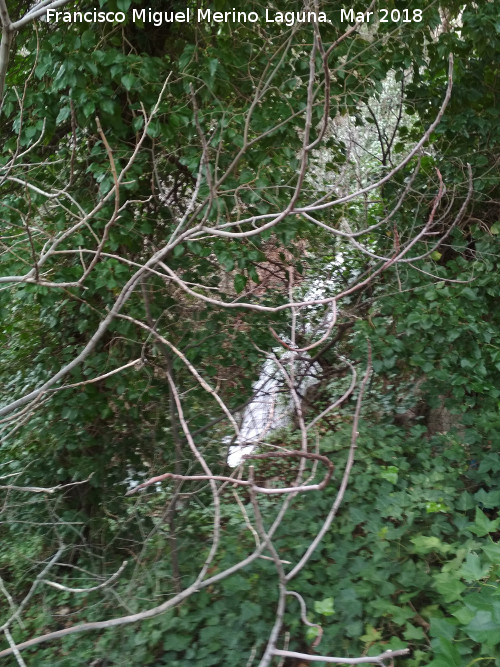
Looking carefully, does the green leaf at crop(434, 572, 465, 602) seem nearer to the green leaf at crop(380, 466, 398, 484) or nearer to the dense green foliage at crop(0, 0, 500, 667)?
the dense green foliage at crop(0, 0, 500, 667)

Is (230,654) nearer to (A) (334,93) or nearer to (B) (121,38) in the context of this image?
(A) (334,93)

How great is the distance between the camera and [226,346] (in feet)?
12.9

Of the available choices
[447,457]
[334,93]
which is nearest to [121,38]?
[334,93]

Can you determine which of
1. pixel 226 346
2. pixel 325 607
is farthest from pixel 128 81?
pixel 325 607

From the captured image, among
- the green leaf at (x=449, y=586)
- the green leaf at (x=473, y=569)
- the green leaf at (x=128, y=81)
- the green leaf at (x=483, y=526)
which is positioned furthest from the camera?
the green leaf at (x=128, y=81)

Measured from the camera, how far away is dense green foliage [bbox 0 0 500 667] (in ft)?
9.45

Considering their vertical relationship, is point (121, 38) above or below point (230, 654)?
above

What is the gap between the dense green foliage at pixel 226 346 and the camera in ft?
9.45

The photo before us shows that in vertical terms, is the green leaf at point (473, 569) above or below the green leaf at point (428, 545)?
above

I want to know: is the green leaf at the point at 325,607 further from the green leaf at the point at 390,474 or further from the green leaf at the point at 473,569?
the green leaf at the point at 390,474

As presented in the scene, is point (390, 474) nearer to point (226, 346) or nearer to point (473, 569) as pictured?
point (473, 569)

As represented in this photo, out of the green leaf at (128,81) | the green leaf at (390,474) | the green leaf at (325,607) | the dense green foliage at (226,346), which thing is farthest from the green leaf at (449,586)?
the green leaf at (128,81)

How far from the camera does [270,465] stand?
14.0 feet

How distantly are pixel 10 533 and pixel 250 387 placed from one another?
185 centimetres
